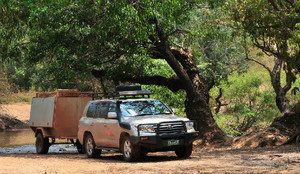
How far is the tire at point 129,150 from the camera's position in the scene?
45.6 feet

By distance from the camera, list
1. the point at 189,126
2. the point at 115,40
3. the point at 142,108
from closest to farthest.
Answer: the point at 189,126 < the point at 142,108 < the point at 115,40

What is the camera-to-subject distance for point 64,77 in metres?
20.6

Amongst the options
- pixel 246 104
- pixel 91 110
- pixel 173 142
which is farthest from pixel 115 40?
pixel 246 104

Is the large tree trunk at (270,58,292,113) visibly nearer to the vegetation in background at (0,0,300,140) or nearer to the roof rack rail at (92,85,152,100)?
the vegetation in background at (0,0,300,140)

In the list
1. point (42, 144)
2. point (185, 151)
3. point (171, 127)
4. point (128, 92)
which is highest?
point (128, 92)

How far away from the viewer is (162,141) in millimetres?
13773

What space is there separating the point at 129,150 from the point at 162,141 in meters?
1.01

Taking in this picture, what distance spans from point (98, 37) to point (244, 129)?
15663mm

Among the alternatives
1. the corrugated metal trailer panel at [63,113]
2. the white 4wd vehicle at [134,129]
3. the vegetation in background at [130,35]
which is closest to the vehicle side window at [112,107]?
the white 4wd vehicle at [134,129]

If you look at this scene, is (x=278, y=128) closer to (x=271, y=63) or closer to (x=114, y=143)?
(x=114, y=143)

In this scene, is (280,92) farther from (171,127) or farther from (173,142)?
(173,142)

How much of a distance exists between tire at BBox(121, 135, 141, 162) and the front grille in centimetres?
81

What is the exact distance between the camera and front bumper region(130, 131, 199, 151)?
13.7m

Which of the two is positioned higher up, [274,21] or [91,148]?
[274,21]
